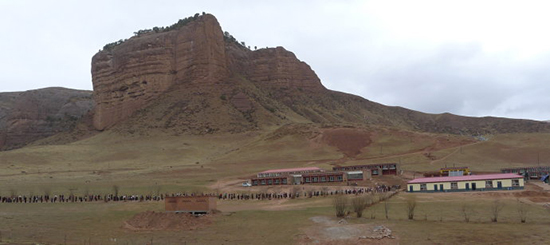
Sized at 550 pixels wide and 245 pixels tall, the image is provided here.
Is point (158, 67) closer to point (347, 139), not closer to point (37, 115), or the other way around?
point (37, 115)

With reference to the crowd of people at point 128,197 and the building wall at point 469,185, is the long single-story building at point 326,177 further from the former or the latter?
the building wall at point 469,185

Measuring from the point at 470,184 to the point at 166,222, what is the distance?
35232 mm

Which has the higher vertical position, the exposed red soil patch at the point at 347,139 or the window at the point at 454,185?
the exposed red soil patch at the point at 347,139

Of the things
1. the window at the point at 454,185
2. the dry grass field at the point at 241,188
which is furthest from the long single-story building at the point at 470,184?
the dry grass field at the point at 241,188

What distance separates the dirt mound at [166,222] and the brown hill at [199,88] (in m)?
86.8

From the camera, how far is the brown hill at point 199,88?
137500mm

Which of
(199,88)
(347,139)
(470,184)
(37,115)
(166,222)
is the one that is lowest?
(166,222)

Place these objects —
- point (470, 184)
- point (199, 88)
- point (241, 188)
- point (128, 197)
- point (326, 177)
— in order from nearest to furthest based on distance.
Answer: point (470, 184), point (128, 197), point (241, 188), point (326, 177), point (199, 88)

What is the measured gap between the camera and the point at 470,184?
57.1 meters

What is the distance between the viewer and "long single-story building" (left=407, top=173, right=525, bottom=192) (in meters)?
55.7

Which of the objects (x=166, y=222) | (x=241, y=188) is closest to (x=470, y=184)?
(x=241, y=188)

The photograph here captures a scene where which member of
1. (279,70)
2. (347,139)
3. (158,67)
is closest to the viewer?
(347,139)

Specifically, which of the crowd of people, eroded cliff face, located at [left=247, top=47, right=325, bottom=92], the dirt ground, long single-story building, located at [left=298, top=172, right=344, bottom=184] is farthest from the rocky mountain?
the dirt ground

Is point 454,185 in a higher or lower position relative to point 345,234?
higher
